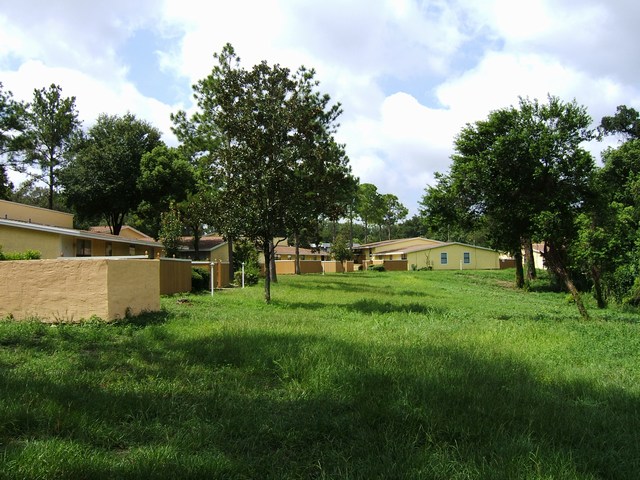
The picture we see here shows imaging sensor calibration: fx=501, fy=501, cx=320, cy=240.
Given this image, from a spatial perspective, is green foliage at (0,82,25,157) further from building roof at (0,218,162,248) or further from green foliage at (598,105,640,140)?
green foliage at (598,105,640,140)

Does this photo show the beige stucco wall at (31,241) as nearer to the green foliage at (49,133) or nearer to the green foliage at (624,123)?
the green foliage at (49,133)

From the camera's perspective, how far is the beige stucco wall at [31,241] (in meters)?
21.7

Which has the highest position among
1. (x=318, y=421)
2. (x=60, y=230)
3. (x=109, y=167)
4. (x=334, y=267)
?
(x=109, y=167)

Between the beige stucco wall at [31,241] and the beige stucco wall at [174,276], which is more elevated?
the beige stucco wall at [31,241]

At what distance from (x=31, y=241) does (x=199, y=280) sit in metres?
8.10

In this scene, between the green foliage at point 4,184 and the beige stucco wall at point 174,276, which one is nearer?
the beige stucco wall at point 174,276

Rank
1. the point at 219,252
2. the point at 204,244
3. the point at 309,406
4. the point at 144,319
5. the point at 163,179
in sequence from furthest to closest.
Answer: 1. the point at 219,252
2. the point at 204,244
3. the point at 163,179
4. the point at 144,319
5. the point at 309,406

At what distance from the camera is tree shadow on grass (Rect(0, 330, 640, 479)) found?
3.78 meters

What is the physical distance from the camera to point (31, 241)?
23.0 m

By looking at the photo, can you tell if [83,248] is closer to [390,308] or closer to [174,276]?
[174,276]

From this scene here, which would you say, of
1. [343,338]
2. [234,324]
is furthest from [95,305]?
[343,338]

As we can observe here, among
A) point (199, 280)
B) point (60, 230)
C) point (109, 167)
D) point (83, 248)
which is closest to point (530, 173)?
point (199, 280)

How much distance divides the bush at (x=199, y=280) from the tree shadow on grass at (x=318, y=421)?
15.4 m

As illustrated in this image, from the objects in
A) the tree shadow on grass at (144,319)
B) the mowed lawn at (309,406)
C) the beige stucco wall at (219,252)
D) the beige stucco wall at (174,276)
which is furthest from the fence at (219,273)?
the beige stucco wall at (219,252)
